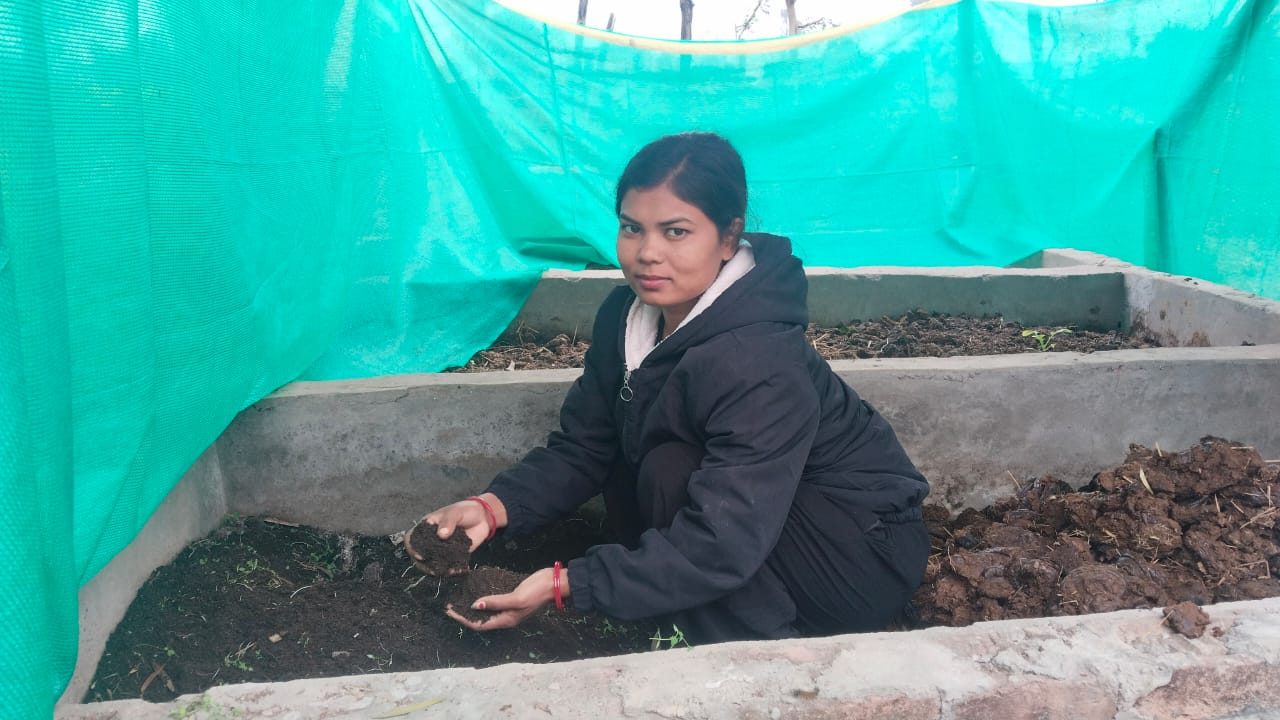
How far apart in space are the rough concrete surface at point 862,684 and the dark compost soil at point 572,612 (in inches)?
17.9

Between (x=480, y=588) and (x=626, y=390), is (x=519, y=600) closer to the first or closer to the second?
(x=480, y=588)

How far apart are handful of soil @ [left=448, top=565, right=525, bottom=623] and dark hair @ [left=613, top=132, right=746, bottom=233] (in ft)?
2.85

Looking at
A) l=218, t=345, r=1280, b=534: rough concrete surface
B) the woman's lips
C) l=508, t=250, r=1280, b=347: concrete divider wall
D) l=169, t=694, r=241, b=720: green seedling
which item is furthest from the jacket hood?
l=508, t=250, r=1280, b=347: concrete divider wall

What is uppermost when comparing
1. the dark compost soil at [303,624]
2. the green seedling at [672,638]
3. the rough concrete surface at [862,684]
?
the rough concrete surface at [862,684]

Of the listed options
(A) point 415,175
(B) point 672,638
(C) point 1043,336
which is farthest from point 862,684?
(C) point 1043,336

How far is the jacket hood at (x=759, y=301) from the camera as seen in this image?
2141 mm

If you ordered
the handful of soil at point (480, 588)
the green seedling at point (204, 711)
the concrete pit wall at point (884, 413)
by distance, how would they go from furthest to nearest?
the concrete pit wall at point (884, 413) → the handful of soil at point (480, 588) → the green seedling at point (204, 711)

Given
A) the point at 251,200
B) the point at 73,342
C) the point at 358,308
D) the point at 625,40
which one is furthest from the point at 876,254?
the point at 73,342

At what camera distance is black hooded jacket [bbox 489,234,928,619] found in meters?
2.00

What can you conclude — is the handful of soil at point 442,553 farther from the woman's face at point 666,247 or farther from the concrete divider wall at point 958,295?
the concrete divider wall at point 958,295

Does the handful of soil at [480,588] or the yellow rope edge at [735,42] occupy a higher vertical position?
the yellow rope edge at [735,42]

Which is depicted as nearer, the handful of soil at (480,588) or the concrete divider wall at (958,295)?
the handful of soil at (480,588)

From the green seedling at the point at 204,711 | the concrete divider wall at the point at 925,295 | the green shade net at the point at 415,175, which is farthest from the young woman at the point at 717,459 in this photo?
the concrete divider wall at the point at 925,295

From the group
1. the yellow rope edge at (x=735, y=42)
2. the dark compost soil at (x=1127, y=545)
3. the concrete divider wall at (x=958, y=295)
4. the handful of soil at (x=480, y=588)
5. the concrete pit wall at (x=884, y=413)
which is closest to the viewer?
the handful of soil at (x=480, y=588)
